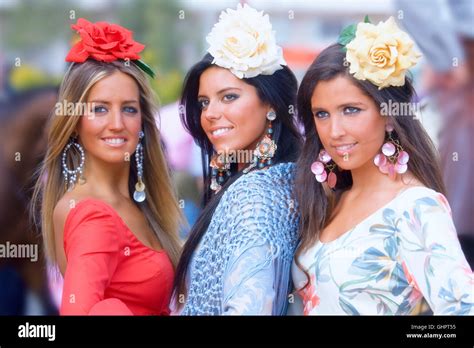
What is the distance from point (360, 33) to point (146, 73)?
84 cm

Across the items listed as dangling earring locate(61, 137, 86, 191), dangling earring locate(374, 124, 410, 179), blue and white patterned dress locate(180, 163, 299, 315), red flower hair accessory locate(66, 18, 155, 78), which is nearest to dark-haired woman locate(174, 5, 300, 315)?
blue and white patterned dress locate(180, 163, 299, 315)

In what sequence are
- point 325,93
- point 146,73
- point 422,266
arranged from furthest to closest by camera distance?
point 146,73, point 325,93, point 422,266

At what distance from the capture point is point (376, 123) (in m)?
3.30

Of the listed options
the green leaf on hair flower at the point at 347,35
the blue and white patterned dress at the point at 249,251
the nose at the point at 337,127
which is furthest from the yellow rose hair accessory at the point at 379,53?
the blue and white patterned dress at the point at 249,251

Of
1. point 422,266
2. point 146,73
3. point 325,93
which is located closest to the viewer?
point 422,266

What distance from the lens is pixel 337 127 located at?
130 inches

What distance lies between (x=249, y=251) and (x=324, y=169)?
45cm

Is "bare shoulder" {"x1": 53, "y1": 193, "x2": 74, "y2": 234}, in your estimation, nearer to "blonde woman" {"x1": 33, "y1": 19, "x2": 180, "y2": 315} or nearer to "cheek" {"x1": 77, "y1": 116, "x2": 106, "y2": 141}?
"blonde woman" {"x1": 33, "y1": 19, "x2": 180, "y2": 315}

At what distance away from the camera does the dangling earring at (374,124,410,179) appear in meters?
3.27

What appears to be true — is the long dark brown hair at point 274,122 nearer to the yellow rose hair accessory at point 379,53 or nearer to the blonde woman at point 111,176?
the blonde woman at point 111,176

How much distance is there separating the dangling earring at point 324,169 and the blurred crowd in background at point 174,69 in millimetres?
356

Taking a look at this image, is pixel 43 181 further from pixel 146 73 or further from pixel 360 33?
pixel 360 33

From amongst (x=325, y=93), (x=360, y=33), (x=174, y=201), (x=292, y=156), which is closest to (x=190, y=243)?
(x=174, y=201)

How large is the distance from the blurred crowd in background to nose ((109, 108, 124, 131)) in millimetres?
176
